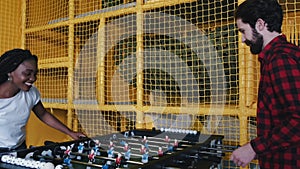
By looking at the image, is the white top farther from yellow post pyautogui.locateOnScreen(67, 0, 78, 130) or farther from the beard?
the beard

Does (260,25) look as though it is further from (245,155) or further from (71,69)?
(71,69)

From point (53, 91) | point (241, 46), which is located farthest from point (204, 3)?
point (53, 91)

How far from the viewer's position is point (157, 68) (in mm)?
2430

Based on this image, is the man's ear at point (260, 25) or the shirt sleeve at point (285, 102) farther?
the man's ear at point (260, 25)

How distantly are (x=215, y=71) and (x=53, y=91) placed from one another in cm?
181

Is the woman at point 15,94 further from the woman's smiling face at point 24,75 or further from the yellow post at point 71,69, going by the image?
the yellow post at point 71,69

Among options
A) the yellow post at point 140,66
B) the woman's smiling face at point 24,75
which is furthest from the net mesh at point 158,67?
the woman's smiling face at point 24,75

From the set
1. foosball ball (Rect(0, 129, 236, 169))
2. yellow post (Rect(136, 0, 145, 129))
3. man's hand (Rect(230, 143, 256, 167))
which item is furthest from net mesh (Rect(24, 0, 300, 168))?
man's hand (Rect(230, 143, 256, 167))

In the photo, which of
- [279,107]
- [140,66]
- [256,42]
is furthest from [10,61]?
[279,107]

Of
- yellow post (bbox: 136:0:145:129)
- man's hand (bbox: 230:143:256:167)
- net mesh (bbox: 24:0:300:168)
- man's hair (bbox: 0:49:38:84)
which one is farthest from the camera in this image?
yellow post (bbox: 136:0:145:129)

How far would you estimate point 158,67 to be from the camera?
2.43 metres

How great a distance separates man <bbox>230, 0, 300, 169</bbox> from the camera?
3.63 feet

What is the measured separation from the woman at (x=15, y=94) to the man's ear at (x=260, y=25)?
1.15m

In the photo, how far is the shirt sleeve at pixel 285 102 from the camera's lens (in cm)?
109
